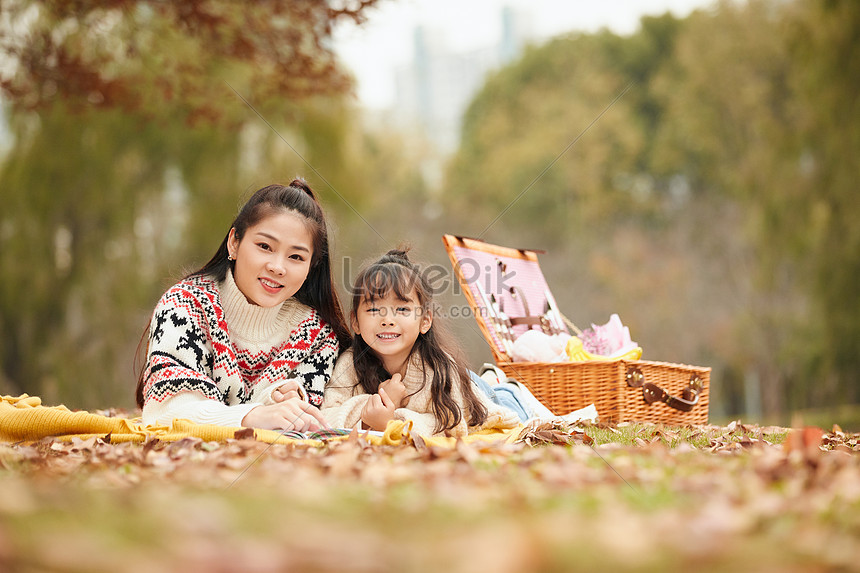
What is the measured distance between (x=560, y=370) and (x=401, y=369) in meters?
1.35

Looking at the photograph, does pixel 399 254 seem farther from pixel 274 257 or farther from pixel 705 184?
pixel 705 184

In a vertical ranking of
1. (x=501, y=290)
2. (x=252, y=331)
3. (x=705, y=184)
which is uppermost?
(x=705, y=184)

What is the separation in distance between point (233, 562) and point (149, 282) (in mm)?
10813

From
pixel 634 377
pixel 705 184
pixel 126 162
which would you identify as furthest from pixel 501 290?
pixel 705 184

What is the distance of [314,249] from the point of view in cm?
406

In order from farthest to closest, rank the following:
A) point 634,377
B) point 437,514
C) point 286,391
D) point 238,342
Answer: point 634,377 < point 238,342 < point 286,391 < point 437,514

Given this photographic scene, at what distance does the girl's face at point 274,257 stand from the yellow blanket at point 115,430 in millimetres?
832

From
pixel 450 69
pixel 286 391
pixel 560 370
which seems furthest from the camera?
pixel 450 69

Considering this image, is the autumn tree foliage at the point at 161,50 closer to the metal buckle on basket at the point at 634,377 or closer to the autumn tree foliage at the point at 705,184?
the autumn tree foliage at the point at 705,184

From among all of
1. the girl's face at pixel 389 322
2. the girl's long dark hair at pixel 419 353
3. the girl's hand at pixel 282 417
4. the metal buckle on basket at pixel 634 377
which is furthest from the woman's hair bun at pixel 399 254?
the metal buckle on basket at pixel 634 377

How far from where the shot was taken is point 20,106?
7.90 m

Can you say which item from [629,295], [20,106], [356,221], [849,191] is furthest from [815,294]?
[20,106]

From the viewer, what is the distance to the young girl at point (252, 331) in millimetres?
3555

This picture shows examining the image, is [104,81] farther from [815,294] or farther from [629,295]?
[629,295]
